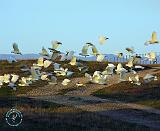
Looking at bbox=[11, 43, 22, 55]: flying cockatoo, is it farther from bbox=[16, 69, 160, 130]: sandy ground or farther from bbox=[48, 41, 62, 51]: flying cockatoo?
bbox=[16, 69, 160, 130]: sandy ground

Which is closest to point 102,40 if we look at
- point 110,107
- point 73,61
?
point 73,61

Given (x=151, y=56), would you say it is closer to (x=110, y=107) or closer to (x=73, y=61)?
(x=73, y=61)

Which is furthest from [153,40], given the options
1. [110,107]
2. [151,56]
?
[110,107]

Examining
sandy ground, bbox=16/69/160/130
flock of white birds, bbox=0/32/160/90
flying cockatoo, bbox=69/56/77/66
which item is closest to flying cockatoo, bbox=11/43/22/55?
flock of white birds, bbox=0/32/160/90

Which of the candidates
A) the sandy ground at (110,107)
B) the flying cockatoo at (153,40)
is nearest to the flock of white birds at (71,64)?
the flying cockatoo at (153,40)

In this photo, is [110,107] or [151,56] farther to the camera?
[110,107]

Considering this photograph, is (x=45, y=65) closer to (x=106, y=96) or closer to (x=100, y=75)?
(x=100, y=75)

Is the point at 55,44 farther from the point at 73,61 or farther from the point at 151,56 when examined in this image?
the point at 151,56

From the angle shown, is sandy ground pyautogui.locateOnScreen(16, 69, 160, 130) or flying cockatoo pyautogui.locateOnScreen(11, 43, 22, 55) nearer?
flying cockatoo pyautogui.locateOnScreen(11, 43, 22, 55)

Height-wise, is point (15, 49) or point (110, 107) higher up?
point (15, 49)

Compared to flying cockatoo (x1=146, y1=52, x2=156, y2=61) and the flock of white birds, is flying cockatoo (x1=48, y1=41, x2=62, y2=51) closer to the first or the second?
the flock of white birds

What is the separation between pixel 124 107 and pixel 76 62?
135 feet

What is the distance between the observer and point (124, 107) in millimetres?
47125

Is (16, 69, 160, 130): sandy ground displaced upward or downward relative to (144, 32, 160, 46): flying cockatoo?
downward
